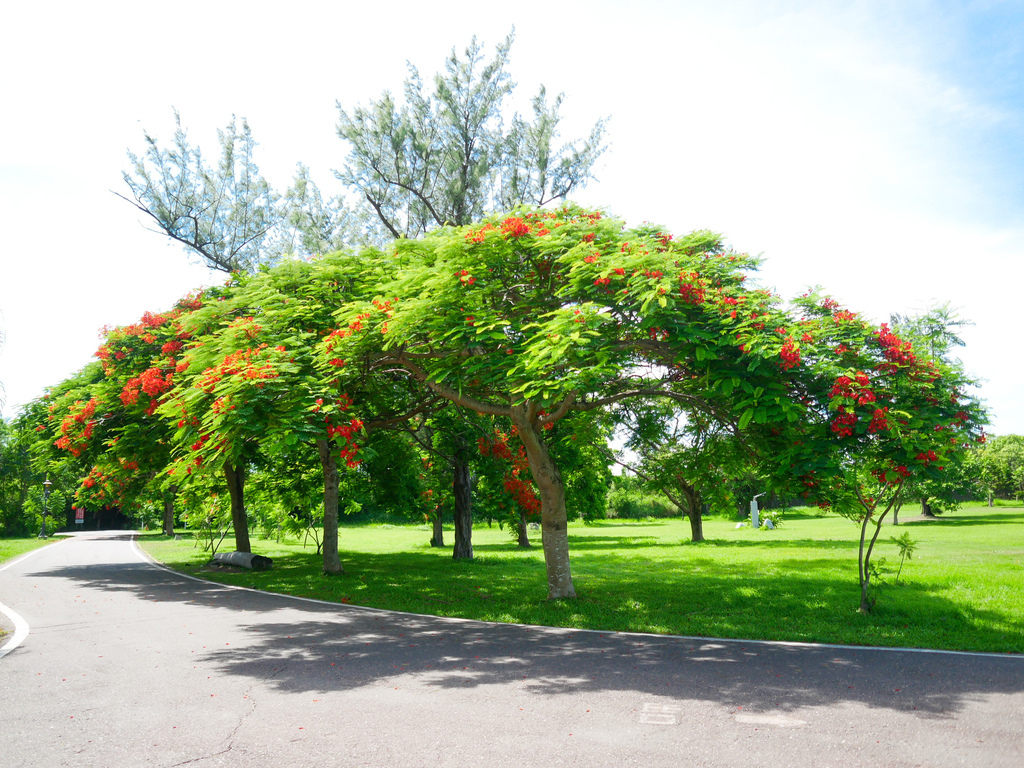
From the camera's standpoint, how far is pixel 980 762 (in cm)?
501

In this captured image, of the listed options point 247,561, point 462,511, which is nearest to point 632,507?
point 462,511

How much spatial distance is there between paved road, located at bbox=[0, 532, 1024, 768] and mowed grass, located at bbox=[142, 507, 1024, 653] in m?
1.09

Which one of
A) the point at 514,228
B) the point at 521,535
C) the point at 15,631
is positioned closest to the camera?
the point at 15,631

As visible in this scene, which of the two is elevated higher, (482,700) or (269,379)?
(269,379)

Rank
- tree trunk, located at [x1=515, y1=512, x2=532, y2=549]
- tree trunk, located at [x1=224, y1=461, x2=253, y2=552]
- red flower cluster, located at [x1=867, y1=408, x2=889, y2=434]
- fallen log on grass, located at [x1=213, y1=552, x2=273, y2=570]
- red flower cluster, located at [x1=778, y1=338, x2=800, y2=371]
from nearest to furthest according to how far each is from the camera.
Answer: red flower cluster, located at [x1=778, y1=338, x2=800, y2=371], red flower cluster, located at [x1=867, y1=408, x2=889, y2=434], fallen log on grass, located at [x1=213, y1=552, x2=273, y2=570], tree trunk, located at [x1=224, y1=461, x2=253, y2=552], tree trunk, located at [x1=515, y1=512, x2=532, y2=549]

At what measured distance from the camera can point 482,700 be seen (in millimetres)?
6617

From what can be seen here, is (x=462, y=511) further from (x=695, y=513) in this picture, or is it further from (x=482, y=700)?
(x=482, y=700)

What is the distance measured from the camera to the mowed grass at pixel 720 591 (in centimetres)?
1016

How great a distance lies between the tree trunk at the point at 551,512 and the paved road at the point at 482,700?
9.39 feet

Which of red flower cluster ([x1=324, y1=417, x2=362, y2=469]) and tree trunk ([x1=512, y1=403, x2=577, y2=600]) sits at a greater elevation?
red flower cluster ([x1=324, y1=417, x2=362, y2=469])

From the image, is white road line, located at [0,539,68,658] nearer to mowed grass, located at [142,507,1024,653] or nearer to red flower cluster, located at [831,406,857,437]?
mowed grass, located at [142,507,1024,653]

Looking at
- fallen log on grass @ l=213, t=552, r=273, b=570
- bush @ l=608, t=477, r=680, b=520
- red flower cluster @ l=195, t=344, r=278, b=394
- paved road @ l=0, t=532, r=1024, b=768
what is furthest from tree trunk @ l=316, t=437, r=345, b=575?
bush @ l=608, t=477, r=680, b=520

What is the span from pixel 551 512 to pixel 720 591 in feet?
13.9

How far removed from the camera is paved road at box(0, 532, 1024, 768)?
5270 millimetres
